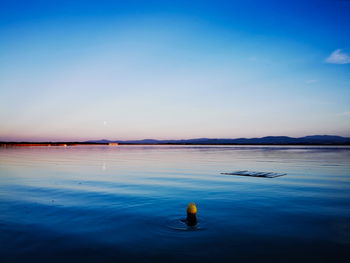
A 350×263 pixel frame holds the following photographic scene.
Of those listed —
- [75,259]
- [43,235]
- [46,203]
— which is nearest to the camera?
[75,259]

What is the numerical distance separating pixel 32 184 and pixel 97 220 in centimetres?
1210

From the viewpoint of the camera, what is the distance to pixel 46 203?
1431 centimetres

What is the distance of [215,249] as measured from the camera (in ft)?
27.3

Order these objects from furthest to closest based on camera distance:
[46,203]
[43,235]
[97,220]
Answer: [46,203], [97,220], [43,235]

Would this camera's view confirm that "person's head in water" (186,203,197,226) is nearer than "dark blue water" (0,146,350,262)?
No

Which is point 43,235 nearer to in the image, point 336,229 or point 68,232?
point 68,232

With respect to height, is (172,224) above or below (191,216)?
below

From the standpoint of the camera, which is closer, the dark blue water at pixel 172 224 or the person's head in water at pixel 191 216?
the dark blue water at pixel 172 224

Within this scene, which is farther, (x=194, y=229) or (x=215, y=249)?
(x=194, y=229)

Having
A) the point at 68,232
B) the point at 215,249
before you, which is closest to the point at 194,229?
the point at 215,249

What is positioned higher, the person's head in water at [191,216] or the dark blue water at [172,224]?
the person's head in water at [191,216]

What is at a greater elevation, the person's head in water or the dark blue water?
the person's head in water

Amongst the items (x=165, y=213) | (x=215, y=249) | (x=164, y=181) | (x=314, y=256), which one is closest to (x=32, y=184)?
(x=164, y=181)

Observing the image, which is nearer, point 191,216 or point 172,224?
point 191,216
